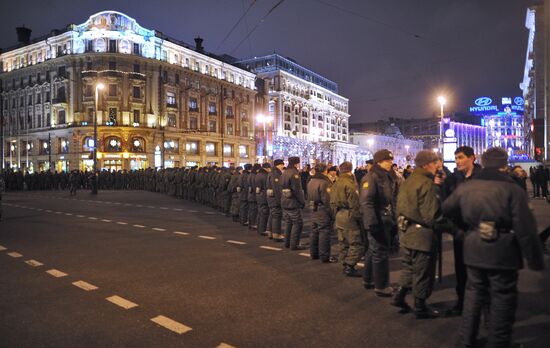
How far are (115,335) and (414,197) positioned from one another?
3883 millimetres

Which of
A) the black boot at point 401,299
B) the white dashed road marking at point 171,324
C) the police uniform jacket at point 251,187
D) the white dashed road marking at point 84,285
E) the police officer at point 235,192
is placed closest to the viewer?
the white dashed road marking at point 171,324

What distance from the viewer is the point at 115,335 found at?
15.0 feet

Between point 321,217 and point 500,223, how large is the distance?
15.0 ft

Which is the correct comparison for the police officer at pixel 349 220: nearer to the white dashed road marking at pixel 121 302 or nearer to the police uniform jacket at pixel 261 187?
the white dashed road marking at pixel 121 302

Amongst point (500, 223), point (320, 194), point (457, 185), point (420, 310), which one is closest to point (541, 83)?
point (320, 194)

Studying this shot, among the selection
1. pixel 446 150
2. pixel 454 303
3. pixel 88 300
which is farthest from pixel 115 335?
pixel 446 150

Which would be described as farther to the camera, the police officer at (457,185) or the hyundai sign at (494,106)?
the hyundai sign at (494,106)

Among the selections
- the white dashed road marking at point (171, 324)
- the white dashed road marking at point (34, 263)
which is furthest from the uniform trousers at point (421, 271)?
the white dashed road marking at point (34, 263)

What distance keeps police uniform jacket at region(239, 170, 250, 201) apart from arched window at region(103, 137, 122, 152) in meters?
43.3

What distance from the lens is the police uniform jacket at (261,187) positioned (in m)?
11.5

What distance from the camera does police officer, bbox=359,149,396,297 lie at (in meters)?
5.88

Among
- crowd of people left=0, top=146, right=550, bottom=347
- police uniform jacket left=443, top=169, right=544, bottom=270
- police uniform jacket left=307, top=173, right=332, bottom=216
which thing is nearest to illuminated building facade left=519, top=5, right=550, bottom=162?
crowd of people left=0, top=146, right=550, bottom=347

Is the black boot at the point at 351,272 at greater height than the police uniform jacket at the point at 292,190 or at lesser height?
lesser

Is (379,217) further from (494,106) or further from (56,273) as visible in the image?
(494,106)
